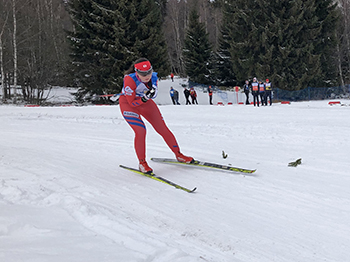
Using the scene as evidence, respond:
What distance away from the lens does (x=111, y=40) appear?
24.2 m

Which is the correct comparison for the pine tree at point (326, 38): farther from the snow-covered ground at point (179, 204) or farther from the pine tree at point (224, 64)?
the snow-covered ground at point (179, 204)

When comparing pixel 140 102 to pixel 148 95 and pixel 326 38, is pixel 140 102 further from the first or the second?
pixel 326 38

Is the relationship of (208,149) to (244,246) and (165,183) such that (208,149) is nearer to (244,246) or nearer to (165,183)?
(165,183)

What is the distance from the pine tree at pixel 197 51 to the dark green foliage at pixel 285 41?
3.28m

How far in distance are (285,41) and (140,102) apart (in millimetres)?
24990

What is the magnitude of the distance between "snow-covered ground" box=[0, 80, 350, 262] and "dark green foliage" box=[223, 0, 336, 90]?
69.2ft

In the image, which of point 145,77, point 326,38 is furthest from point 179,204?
point 326,38

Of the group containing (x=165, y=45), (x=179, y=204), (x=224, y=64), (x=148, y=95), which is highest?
(x=165, y=45)

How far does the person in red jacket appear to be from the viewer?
4863mm

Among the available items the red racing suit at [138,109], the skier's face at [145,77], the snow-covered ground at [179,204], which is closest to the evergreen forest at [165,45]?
the snow-covered ground at [179,204]

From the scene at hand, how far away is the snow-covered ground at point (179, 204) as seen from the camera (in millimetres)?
2475

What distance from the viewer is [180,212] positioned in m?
3.41

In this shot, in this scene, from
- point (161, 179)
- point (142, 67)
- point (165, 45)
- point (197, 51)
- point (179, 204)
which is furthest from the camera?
point (197, 51)

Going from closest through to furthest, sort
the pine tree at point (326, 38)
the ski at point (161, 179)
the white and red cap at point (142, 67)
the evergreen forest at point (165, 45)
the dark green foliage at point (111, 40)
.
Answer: the ski at point (161, 179) → the white and red cap at point (142, 67) → the dark green foliage at point (111, 40) → the evergreen forest at point (165, 45) → the pine tree at point (326, 38)
